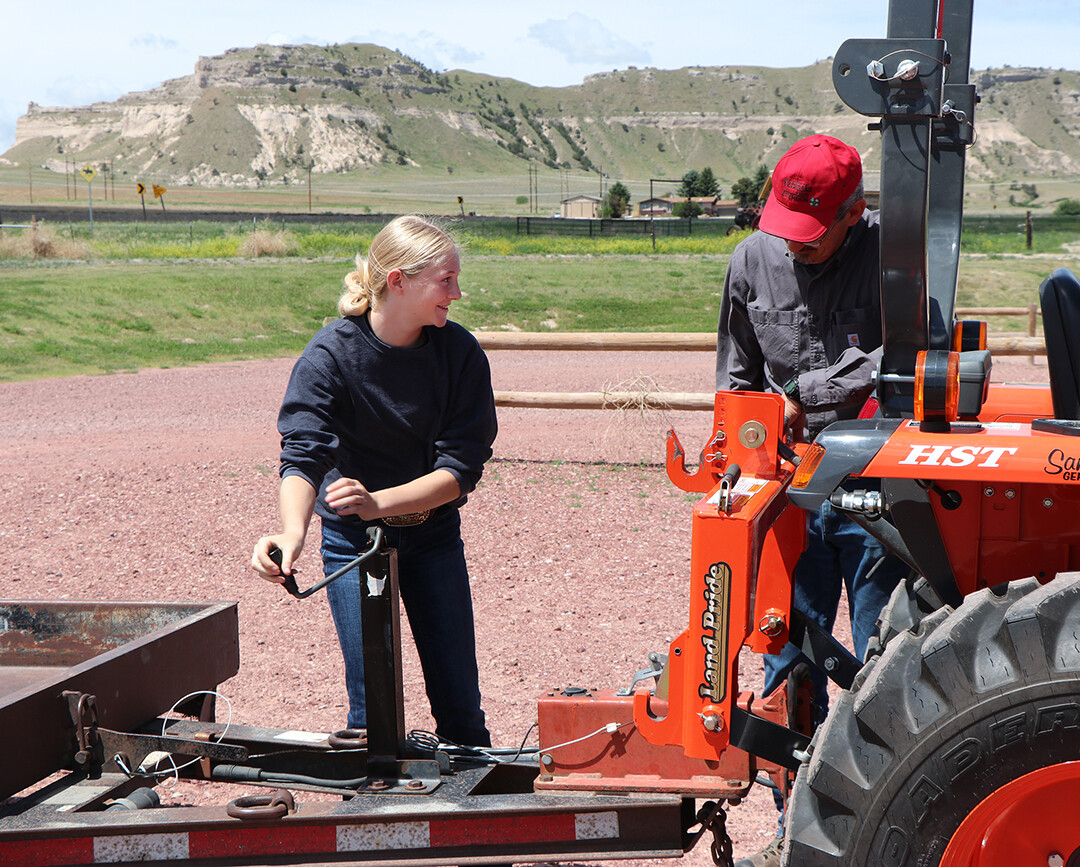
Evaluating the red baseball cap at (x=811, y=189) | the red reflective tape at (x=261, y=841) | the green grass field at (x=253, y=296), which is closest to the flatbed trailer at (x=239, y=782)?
the red reflective tape at (x=261, y=841)

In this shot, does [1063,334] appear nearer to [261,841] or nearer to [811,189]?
[811,189]

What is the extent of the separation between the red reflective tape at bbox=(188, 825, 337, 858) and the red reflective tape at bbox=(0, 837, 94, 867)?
264mm

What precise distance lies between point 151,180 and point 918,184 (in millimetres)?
175230

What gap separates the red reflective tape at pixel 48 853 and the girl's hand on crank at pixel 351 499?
99 centimetres

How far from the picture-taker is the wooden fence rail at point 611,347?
32.3ft

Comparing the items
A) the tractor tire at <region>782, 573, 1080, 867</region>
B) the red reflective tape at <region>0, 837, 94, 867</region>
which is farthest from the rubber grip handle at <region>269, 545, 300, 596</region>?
the tractor tire at <region>782, 573, 1080, 867</region>

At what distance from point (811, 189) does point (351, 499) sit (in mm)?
1482

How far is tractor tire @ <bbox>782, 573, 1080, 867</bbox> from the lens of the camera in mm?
2012

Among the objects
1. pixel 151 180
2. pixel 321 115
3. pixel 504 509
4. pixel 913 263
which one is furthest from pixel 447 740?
pixel 321 115

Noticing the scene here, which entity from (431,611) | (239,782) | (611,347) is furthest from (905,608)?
(611,347)

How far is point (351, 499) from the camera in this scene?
267 cm

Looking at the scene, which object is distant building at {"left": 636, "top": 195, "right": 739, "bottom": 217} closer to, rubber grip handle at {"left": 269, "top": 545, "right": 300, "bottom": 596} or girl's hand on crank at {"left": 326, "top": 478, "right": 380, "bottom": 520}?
girl's hand on crank at {"left": 326, "top": 478, "right": 380, "bottom": 520}

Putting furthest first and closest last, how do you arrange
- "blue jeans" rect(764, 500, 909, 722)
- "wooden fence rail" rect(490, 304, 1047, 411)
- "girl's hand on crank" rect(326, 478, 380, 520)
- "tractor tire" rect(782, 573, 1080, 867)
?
"wooden fence rail" rect(490, 304, 1047, 411)
"blue jeans" rect(764, 500, 909, 722)
"girl's hand on crank" rect(326, 478, 380, 520)
"tractor tire" rect(782, 573, 1080, 867)

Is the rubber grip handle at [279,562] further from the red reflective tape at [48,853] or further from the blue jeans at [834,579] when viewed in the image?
the blue jeans at [834,579]
